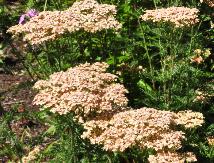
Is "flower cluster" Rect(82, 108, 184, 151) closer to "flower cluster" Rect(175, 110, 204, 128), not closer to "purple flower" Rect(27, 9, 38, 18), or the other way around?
"flower cluster" Rect(175, 110, 204, 128)

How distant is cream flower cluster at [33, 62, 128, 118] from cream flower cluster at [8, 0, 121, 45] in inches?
21.1

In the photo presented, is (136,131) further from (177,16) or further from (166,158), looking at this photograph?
(177,16)

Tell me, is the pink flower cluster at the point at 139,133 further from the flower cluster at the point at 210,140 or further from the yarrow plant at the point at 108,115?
the flower cluster at the point at 210,140

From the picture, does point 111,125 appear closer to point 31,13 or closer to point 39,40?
point 39,40

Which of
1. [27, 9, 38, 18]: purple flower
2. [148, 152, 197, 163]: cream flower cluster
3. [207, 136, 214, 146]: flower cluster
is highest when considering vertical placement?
[27, 9, 38, 18]: purple flower

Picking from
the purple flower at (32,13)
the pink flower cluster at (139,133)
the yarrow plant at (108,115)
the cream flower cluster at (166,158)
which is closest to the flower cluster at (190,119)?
the yarrow plant at (108,115)

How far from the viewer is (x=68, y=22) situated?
18.5 ft

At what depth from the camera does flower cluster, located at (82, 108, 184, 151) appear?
4.61 m

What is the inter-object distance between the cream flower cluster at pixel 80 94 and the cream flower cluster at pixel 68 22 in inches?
21.1

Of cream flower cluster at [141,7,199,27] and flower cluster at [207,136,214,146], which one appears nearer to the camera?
cream flower cluster at [141,7,199,27]

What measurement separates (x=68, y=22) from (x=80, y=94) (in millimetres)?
1104

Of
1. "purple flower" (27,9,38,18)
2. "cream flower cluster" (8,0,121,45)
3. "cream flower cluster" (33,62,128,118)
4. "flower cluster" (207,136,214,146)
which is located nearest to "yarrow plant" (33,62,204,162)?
"cream flower cluster" (33,62,128,118)

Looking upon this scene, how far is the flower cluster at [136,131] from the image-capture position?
4605 mm

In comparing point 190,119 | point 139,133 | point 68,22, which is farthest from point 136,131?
point 68,22
